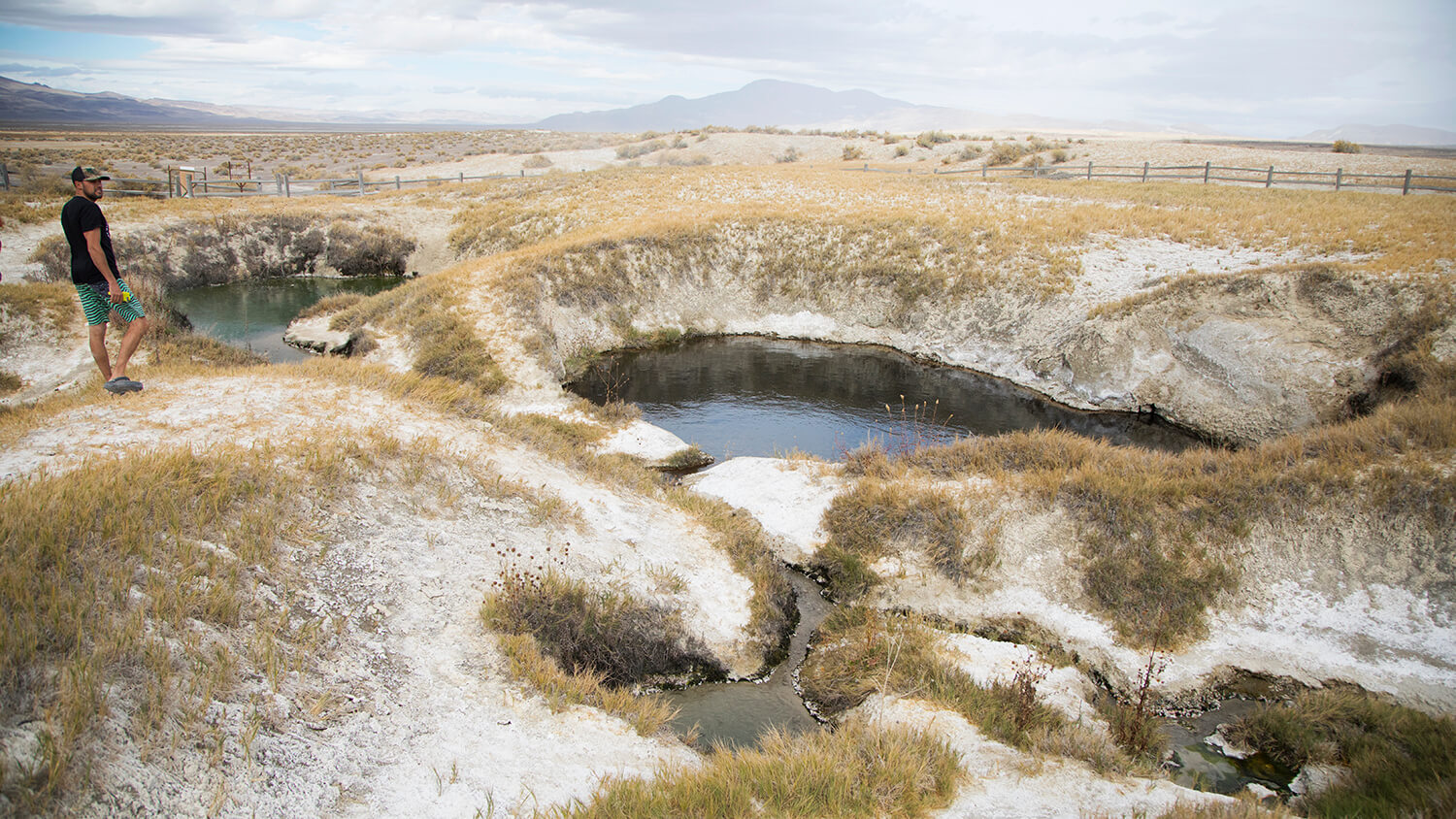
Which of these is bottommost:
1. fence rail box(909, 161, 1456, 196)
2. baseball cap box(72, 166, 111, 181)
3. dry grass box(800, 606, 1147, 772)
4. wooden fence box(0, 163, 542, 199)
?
dry grass box(800, 606, 1147, 772)

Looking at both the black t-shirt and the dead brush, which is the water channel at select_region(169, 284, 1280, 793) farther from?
the black t-shirt

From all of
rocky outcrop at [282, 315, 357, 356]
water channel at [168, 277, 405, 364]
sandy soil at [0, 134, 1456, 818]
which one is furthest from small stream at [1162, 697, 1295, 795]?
water channel at [168, 277, 405, 364]

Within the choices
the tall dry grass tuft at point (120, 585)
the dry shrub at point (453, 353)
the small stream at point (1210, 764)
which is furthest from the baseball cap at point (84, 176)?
the small stream at point (1210, 764)

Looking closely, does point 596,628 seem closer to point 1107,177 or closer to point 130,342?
point 130,342

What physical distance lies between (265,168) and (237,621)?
96360 millimetres

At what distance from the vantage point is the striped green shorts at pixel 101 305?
37.6 feet

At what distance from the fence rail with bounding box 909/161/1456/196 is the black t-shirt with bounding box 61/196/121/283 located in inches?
2069

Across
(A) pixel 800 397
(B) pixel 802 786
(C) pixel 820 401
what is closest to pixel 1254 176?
(C) pixel 820 401

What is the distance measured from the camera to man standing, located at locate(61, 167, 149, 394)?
1068 centimetres

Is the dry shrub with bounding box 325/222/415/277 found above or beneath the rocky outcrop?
above

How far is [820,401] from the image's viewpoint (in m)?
23.8

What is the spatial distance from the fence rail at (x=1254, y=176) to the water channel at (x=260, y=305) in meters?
40.1

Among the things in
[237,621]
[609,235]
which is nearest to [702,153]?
[609,235]

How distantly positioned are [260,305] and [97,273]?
24333mm
